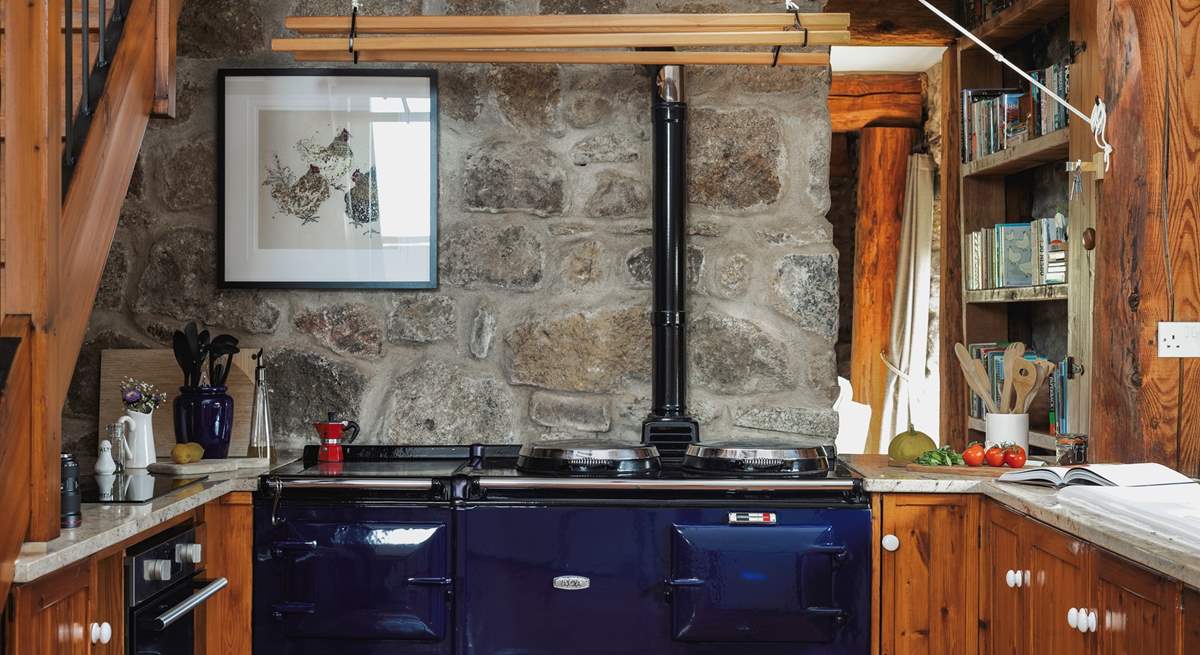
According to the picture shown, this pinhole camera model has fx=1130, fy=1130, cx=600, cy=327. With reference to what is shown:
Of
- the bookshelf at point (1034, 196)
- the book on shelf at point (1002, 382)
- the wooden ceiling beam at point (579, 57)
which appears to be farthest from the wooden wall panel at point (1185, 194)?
the bookshelf at point (1034, 196)

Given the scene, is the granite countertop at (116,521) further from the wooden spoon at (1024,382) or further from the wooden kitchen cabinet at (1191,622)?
the wooden spoon at (1024,382)

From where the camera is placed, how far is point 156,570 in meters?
2.15

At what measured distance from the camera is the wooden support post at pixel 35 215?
1725 mm

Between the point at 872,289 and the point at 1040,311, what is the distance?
4.57 ft

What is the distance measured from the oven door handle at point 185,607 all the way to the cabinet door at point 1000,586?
1.62 meters

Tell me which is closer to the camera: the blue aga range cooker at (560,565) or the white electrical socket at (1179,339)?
the white electrical socket at (1179,339)

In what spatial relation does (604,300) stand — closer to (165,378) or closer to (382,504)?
(382,504)

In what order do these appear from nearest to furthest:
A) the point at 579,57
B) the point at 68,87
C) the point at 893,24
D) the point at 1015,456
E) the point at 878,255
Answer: the point at 68,87, the point at 1015,456, the point at 579,57, the point at 893,24, the point at 878,255

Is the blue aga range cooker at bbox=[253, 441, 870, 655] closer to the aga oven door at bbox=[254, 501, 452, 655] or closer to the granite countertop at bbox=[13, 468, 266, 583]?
the aga oven door at bbox=[254, 501, 452, 655]

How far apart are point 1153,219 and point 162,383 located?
2.42 metres

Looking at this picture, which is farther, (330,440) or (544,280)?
(544,280)

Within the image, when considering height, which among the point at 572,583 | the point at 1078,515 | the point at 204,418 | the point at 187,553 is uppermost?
the point at 204,418

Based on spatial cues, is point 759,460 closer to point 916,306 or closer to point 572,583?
point 572,583

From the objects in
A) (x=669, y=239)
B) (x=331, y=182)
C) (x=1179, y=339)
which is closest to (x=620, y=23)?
(x=669, y=239)
